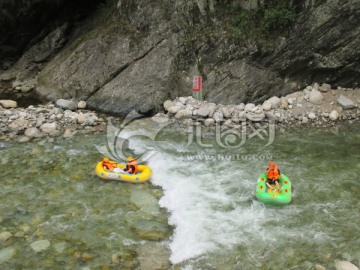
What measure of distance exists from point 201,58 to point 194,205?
22.2 ft

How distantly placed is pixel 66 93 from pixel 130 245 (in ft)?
27.6

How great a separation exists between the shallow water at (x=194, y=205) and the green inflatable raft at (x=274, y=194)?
0.17m

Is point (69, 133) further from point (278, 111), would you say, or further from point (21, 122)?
point (278, 111)

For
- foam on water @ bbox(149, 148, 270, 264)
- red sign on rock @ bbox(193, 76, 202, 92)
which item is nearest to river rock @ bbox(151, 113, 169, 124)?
red sign on rock @ bbox(193, 76, 202, 92)

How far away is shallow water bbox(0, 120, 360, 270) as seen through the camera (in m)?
7.46

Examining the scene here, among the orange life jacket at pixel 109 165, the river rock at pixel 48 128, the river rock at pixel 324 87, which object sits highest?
the river rock at pixel 324 87

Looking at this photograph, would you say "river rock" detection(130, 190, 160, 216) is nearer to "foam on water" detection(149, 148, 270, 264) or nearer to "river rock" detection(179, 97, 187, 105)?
"foam on water" detection(149, 148, 270, 264)

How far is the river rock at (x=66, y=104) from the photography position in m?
13.7

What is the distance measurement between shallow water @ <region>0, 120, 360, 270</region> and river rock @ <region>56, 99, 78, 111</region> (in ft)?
6.42

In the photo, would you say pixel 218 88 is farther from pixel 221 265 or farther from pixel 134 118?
pixel 221 265

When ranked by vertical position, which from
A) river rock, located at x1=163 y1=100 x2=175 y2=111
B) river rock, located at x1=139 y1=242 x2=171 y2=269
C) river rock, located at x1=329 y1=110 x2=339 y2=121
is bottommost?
river rock, located at x1=139 y1=242 x2=171 y2=269

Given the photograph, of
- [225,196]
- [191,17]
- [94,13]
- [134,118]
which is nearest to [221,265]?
[225,196]

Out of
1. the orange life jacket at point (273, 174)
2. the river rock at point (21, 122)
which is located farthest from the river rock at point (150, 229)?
the river rock at point (21, 122)

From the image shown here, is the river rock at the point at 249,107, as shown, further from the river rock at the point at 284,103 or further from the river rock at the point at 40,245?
the river rock at the point at 40,245
